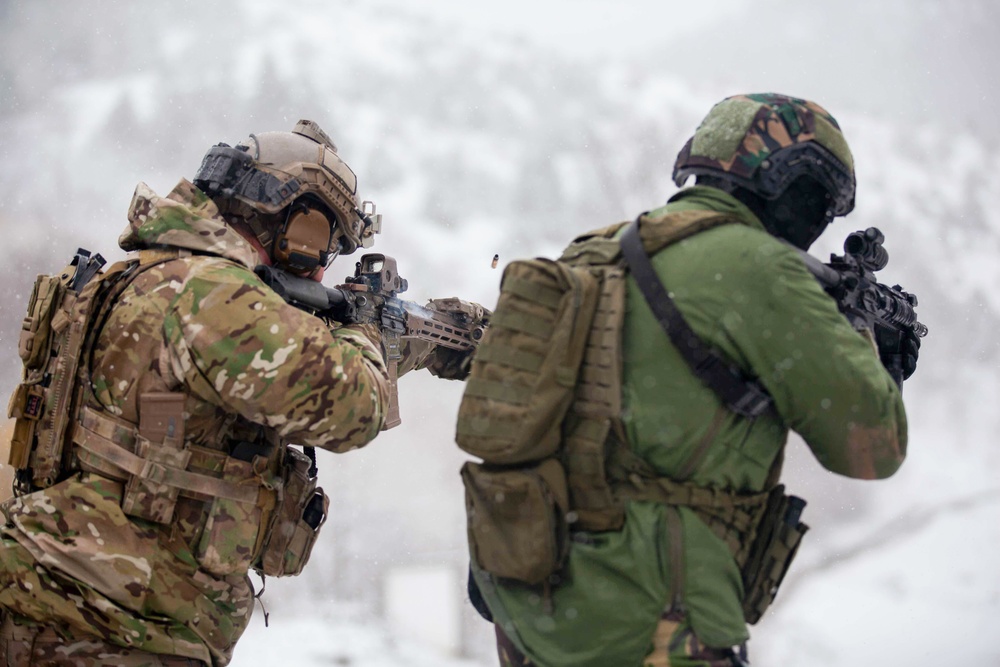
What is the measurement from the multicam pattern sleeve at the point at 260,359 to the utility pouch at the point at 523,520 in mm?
1073

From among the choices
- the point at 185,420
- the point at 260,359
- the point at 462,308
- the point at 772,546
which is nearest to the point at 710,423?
the point at 772,546

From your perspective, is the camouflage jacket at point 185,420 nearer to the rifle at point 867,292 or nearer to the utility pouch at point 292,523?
the utility pouch at point 292,523

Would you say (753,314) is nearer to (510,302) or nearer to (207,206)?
(510,302)

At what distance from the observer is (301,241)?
3.75m

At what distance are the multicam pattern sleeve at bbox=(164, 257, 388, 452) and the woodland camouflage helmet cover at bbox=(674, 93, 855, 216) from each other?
1414 millimetres

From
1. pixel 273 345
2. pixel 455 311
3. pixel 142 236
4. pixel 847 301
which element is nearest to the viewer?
pixel 847 301

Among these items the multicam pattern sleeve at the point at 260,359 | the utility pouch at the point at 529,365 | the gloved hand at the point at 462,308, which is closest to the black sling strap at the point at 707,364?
the utility pouch at the point at 529,365

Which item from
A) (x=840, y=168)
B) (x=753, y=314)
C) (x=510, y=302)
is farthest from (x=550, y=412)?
(x=840, y=168)

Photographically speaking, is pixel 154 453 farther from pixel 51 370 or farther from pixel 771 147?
pixel 771 147

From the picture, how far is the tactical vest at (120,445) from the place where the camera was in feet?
10.7

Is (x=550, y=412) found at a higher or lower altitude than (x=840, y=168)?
lower

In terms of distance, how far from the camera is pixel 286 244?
3725mm

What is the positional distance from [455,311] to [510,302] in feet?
8.14

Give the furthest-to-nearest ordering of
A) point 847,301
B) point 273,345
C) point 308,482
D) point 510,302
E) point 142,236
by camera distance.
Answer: point 308,482 < point 142,236 < point 273,345 < point 847,301 < point 510,302
